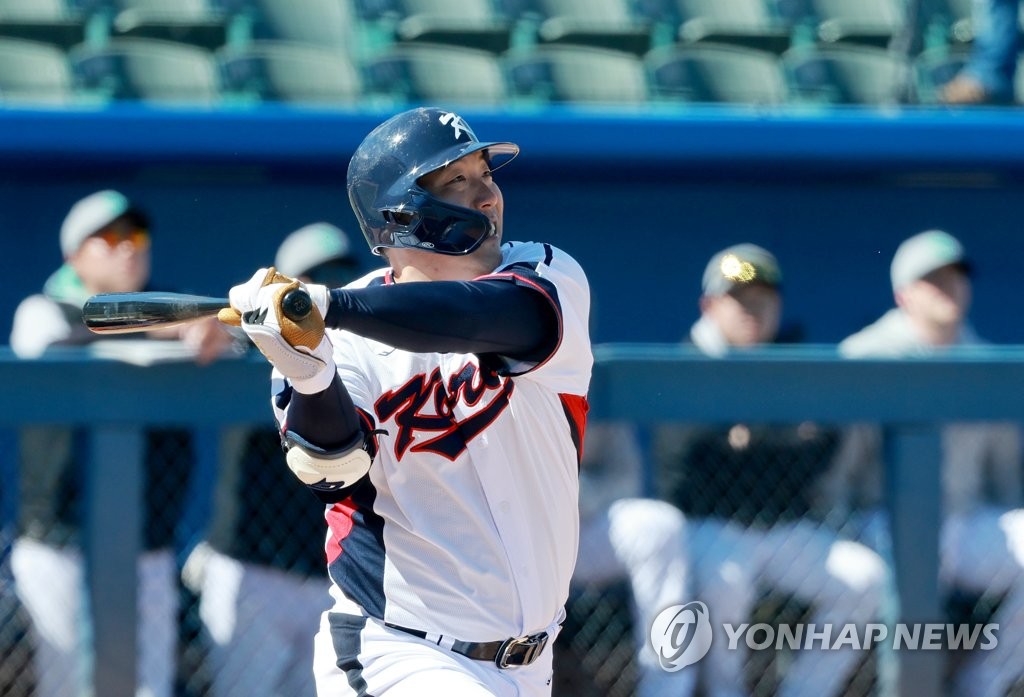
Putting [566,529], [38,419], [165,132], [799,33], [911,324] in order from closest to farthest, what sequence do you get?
[566,529] < [38,419] < [911,324] < [165,132] < [799,33]

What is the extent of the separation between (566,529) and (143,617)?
4.56ft

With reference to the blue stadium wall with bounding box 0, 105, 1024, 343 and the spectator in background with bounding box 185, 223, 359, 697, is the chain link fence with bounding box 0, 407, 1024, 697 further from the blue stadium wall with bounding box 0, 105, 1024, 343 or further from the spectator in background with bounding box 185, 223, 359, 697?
the blue stadium wall with bounding box 0, 105, 1024, 343

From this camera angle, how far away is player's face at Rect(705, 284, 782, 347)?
4184 mm

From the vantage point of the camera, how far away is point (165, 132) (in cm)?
530

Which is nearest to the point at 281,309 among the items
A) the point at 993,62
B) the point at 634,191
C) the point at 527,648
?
the point at 527,648

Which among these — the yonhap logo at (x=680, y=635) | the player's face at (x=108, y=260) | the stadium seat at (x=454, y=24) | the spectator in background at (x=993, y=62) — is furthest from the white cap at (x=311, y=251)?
the spectator in background at (x=993, y=62)

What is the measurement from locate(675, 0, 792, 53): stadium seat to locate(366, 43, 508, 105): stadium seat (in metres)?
1.14

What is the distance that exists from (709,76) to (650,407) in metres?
2.97

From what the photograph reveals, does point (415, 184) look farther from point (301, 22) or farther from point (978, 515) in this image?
point (301, 22)

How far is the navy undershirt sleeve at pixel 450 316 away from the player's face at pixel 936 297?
2.49m

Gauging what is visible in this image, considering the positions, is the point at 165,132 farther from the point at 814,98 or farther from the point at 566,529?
the point at 566,529

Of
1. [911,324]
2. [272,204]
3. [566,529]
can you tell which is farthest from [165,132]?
[566,529]

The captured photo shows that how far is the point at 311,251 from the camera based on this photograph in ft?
13.6

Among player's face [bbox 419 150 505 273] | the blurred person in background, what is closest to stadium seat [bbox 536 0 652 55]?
the blurred person in background
